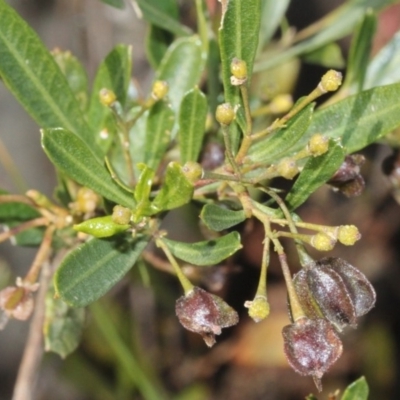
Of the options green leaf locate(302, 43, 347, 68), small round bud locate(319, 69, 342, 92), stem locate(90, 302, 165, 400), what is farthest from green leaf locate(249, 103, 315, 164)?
stem locate(90, 302, 165, 400)

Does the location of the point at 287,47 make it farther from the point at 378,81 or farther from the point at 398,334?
the point at 398,334

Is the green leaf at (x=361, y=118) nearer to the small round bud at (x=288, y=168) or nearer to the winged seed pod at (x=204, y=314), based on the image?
the small round bud at (x=288, y=168)

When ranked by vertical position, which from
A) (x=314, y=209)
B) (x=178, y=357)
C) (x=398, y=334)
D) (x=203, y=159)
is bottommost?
(x=398, y=334)

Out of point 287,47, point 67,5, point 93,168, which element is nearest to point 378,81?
point 287,47

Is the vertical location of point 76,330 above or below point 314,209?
above

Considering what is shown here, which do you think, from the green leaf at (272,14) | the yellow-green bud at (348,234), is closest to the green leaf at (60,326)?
the yellow-green bud at (348,234)
